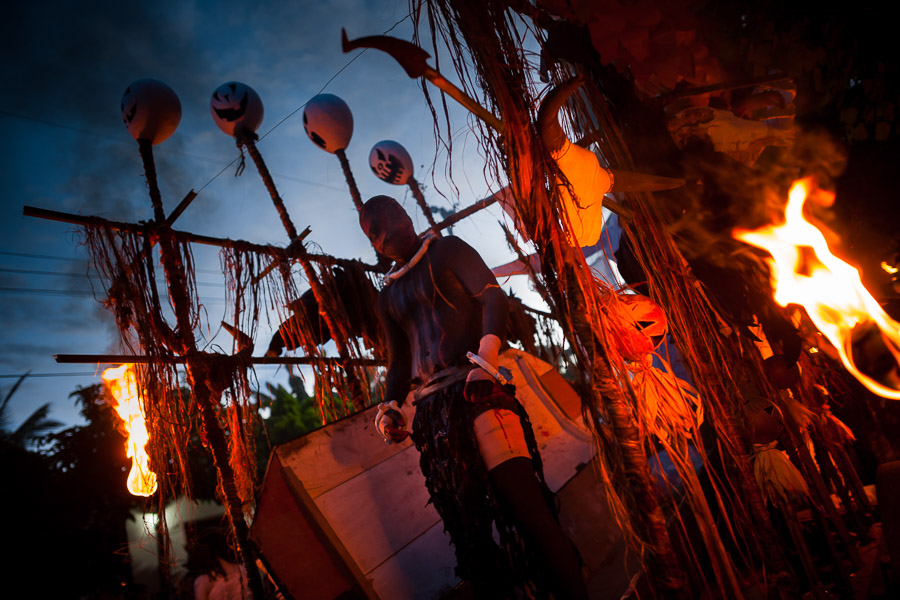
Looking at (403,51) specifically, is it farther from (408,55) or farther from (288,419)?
(288,419)

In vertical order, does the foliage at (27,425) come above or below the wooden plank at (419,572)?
above

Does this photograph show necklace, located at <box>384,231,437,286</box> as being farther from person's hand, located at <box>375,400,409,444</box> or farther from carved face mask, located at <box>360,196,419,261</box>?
person's hand, located at <box>375,400,409,444</box>

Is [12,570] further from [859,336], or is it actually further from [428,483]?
[859,336]

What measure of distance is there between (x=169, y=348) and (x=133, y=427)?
85 cm

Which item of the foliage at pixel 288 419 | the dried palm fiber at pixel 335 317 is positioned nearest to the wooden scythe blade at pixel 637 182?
the dried palm fiber at pixel 335 317

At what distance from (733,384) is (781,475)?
72 centimetres

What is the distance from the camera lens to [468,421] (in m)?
1.85

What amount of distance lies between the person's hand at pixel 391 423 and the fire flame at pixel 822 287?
5.88ft

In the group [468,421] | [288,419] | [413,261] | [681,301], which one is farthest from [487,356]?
[288,419]

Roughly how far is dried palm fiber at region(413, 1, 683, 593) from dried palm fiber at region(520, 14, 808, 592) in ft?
1.92

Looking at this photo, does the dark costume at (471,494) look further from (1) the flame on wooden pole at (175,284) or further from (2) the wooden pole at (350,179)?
(2) the wooden pole at (350,179)

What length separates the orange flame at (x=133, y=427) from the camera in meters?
3.71

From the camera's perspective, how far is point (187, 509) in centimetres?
355

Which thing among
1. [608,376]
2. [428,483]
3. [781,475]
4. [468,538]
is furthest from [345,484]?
[781,475]
